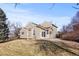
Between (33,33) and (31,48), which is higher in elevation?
(33,33)

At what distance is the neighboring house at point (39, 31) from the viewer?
175 cm

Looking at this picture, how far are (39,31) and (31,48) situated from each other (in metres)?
0.17

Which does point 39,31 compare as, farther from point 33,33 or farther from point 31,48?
point 31,48

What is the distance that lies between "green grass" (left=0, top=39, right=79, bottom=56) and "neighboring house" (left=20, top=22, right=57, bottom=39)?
0.04m

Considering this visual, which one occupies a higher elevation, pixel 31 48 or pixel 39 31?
pixel 39 31

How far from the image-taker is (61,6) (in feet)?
5.75

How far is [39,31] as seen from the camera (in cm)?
177

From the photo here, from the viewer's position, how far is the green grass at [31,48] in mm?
1736

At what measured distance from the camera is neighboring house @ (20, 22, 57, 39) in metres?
1.75

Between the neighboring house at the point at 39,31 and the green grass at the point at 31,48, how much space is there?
1.8 inches

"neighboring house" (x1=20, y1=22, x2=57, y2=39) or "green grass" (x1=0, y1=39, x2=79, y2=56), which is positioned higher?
"neighboring house" (x1=20, y1=22, x2=57, y2=39)

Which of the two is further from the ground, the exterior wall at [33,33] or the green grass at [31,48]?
the exterior wall at [33,33]

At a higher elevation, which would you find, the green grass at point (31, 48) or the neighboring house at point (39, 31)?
the neighboring house at point (39, 31)

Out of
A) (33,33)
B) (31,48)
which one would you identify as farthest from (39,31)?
(31,48)
